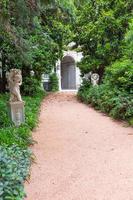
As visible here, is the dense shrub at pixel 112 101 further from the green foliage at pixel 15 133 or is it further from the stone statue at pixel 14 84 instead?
the stone statue at pixel 14 84

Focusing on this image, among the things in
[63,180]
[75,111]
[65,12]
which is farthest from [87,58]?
[63,180]

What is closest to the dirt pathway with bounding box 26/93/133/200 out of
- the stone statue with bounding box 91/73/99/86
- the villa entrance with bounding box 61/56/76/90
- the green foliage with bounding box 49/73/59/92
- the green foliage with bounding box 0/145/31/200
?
the green foliage with bounding box 0/145/31/200

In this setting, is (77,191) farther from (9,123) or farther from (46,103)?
(46,103)

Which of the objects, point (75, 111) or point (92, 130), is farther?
point (75, 111)

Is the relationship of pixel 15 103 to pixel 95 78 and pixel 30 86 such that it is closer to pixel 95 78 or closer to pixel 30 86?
pixel 30 86

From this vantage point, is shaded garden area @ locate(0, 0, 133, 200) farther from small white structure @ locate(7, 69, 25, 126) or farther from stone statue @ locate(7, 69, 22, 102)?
stone statue @ locate(7, 69, 22, 102)

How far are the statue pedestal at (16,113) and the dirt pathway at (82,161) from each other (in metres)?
0.58

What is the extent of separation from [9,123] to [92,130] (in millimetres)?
2298

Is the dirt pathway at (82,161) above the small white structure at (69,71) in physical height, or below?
below

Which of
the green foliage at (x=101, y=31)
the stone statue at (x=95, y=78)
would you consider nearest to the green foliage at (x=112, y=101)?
the stone statue at (x=95, y=78)

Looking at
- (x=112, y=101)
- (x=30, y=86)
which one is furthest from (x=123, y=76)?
(x=30, y=86)

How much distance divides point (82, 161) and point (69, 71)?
78.7ft

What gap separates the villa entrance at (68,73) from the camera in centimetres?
3023

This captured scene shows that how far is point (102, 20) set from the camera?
18594 mm
